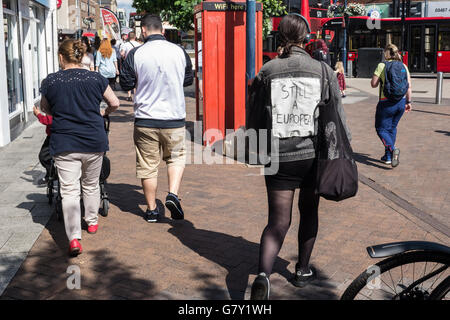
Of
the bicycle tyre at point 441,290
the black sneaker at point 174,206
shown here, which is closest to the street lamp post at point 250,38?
the black sneaker at point 174,206

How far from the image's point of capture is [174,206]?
17.6ft

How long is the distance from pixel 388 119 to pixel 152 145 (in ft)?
13.8

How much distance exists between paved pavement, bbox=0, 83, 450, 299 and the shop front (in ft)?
9.93

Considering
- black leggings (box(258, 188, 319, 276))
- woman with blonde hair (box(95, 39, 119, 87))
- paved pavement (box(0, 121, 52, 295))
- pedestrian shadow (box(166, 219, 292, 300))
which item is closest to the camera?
black leggings (box(258, 188, 319, 276))

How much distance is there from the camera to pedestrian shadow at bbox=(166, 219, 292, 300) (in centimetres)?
400

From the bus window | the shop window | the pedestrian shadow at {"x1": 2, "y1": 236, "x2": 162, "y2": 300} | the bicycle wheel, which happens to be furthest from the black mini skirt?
the bus window

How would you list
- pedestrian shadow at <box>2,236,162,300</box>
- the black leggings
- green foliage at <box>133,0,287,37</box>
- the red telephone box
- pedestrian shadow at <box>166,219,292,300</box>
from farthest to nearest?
green foliage at <box>133,0,287,37</box> < the red telephone box < pedestrian shadow at <box>166,219,292,300</box> < pedestrian shadow at <box>2,236,162,300</box> < the black leggings

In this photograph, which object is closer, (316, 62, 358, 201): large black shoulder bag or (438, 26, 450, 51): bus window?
(316, 62, 358, 201): large black shoulder bag

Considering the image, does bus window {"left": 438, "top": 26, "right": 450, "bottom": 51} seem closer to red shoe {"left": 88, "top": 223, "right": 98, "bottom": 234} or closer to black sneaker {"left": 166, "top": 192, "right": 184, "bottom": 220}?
black sneaker {"left": 166, "top": 192, "right": 184, "bottom": 220}

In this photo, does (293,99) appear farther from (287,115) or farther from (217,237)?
(217,237)

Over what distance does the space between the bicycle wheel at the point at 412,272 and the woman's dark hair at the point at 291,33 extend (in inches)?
56.1

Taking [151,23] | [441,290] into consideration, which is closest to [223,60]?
[151,23]

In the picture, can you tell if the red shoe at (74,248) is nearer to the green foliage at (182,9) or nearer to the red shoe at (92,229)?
the red shoe at (92,229)

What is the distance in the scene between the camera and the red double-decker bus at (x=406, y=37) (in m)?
27.0
